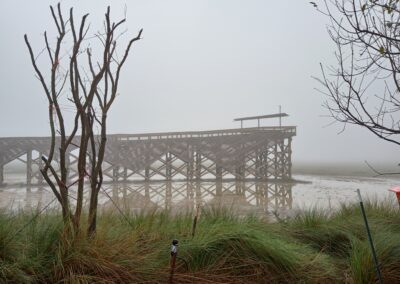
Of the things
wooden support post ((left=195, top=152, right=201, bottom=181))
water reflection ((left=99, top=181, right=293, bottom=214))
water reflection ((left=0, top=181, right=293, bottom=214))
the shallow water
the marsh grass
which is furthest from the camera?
wooden support post ((left=195, top=152, right=201, bottom=181))

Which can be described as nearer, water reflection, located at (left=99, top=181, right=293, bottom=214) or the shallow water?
water reflection, located at (left=99, top=181, right=293, bottom=214)

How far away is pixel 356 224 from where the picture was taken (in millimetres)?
5066

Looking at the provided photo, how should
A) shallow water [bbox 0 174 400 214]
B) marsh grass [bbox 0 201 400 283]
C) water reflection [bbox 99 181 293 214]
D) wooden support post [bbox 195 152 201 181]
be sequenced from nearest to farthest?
marsh grass [bbox 0 201 400 283], water reflection [bbox 99 181 293 214], shallow water [bbox 0 174 400 214], wooden support post [bbox 195 152 201 181]

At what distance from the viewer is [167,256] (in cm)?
342

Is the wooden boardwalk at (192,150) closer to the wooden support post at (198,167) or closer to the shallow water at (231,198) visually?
the wooden support post at (198,167)

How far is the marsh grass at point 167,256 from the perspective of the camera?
288 centimetres

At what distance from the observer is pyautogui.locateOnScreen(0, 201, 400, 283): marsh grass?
2.88 meters

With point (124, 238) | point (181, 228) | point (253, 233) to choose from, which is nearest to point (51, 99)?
point (124, 238)

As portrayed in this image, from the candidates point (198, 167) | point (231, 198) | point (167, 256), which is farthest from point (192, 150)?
point (167, 256)

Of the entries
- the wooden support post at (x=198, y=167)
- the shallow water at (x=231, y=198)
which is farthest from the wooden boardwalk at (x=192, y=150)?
the shallow water at (x=231, y=198)

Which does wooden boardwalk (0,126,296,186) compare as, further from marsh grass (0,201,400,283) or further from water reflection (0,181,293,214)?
marsh grass (0,201,400,283)

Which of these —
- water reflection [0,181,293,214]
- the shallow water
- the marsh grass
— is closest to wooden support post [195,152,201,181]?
the shallow water

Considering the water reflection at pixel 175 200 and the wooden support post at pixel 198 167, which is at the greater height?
the wooden support post at pixel 198 167

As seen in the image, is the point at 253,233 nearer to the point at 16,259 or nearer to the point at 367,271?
the point at 367,271
